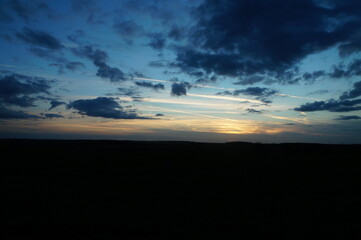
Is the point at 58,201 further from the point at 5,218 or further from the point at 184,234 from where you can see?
the point at 184,234

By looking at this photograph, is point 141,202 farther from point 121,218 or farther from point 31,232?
point 31,232

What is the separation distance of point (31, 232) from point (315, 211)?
33.7ft

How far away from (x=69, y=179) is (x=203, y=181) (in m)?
9.44

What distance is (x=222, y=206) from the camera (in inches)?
453

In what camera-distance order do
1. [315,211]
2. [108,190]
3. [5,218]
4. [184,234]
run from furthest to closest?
1. [108,190]
2. [315,211]
3. [5,218]
4. [184,234]

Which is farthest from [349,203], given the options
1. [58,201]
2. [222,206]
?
[58,201]

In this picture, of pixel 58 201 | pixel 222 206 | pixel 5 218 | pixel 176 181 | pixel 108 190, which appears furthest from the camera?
pixel 176 181

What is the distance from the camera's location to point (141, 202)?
39.9 ft

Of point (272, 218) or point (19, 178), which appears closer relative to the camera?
point (272, 218)

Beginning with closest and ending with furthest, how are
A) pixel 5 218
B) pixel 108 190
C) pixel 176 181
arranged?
pixel 5 218, pixel 108 190, pixel 176 181

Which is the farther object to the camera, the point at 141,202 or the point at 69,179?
the point at 69,179

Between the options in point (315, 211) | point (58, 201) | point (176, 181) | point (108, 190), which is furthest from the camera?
point (176, 181)

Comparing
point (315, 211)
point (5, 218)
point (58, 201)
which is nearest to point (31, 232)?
point (5, 218)

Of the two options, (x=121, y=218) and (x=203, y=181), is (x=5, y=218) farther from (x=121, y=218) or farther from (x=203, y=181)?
(x=203, y=181)
